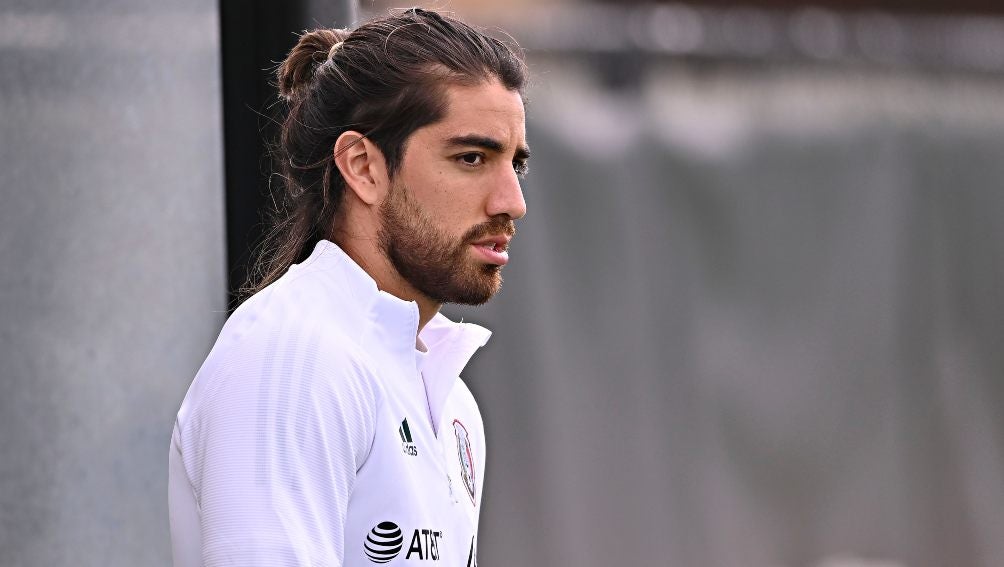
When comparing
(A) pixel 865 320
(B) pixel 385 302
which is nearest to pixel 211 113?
(B) pixel 385 302

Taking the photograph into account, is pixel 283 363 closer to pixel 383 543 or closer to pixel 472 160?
pixel 383 543

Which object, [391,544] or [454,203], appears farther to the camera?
[454,203]

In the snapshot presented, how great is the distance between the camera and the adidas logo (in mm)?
1851

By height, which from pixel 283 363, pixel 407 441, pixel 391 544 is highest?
pixel 283 363

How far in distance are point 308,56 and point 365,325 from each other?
609mm

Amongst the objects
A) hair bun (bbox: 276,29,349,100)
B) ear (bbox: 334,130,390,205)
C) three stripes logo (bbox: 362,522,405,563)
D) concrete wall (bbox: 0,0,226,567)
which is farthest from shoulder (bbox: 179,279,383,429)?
concrete wall (bbox: 0,0,226,567)

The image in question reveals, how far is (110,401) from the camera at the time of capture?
2.58m

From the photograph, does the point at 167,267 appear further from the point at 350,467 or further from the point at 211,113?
the point at 350,467

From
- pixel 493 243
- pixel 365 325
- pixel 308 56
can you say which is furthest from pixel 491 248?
pixel 308 56

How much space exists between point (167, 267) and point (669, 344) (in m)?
1.73

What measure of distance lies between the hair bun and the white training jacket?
0.40 metres

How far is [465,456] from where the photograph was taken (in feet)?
7.18

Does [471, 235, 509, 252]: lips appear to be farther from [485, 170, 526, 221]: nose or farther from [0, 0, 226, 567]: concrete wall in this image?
[0, 0, 226, 567]: concrete wall

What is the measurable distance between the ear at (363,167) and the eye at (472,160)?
0.12 m
